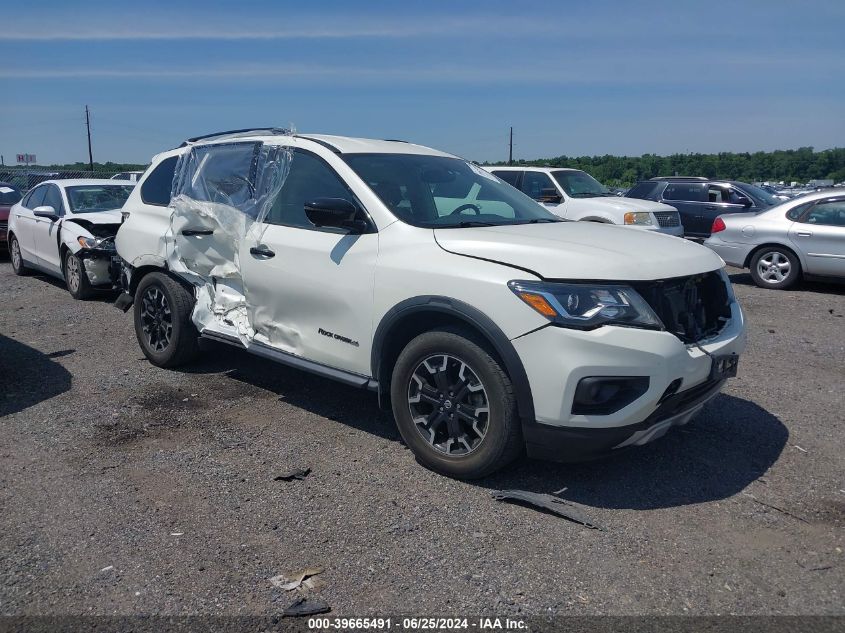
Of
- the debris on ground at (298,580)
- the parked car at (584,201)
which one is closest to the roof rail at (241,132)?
the debris on ground at (298,580)

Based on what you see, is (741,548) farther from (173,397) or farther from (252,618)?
(173,397)

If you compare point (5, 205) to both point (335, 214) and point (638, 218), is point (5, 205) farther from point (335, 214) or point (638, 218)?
point (335, 214)

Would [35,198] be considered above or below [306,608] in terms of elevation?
above

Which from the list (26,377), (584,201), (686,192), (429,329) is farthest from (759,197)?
(26,377)

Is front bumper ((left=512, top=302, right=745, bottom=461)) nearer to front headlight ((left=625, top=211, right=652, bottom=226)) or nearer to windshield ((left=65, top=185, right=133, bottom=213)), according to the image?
windshield ((left=65, top=185, right=133, bottom=213))

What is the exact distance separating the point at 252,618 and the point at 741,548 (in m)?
2.30

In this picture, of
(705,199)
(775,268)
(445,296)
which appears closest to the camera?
(445,296)

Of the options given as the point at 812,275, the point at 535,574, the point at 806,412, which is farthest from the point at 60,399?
the point at 812,275

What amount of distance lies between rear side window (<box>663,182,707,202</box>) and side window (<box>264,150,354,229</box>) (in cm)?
1419

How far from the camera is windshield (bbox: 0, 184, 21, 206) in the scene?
14898mm

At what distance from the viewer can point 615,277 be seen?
3725mm

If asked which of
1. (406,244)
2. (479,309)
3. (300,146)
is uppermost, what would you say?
(300,146)

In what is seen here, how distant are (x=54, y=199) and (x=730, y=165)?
62780mm

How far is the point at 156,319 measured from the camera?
6340 millimetres
